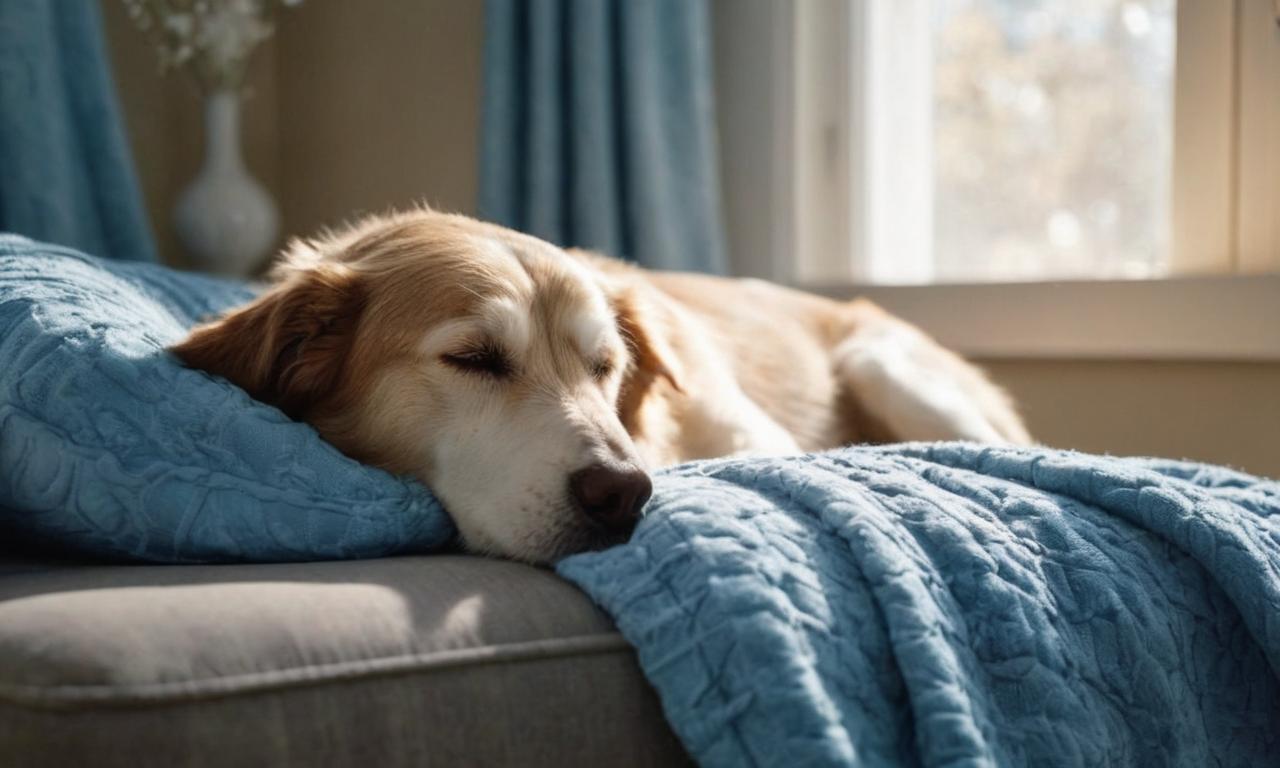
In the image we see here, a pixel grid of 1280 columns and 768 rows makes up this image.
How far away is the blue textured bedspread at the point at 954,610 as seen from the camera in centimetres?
85

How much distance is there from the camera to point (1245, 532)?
3.79ft

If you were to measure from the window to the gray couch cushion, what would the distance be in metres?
1.78

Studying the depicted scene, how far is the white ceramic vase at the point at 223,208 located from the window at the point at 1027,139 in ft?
4.59

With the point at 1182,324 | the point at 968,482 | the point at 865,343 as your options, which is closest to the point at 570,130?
the point at 865,343

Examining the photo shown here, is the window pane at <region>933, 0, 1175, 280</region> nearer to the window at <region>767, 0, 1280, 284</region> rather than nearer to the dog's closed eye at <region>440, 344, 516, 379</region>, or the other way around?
the window at <region>767, 0, 1280, 284</region>

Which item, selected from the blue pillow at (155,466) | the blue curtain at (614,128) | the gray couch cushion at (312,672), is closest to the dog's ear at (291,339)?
the blue pillow at (155,466)

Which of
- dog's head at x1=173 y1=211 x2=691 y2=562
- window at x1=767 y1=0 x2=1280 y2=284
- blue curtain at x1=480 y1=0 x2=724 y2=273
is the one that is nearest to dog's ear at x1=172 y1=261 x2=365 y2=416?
dog's head at x1=173 y1=211 x2=691 y2=562

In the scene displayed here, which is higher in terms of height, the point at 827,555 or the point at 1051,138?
the point at 1051,138

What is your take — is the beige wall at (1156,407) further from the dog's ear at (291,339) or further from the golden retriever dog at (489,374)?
the dog's ear at (291,339)

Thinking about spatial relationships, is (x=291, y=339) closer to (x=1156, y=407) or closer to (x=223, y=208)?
(x=1156, y=407)

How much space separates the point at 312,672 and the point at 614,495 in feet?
1.38

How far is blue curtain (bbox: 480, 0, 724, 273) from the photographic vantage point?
2.87 m

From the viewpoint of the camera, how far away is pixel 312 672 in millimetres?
795

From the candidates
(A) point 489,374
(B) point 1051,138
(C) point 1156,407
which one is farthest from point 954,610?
(B) point 1051,138
